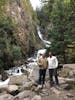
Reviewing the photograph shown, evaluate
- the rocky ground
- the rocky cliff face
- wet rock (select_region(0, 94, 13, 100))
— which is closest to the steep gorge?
the rocky cliff face

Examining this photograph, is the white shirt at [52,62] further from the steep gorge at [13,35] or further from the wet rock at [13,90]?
the steep gorge at [13,35]

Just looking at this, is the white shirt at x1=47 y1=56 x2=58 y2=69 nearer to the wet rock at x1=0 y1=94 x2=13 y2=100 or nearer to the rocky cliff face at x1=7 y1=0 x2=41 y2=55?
the wet rock at x1=0 y1=94 x2=13 y2=100

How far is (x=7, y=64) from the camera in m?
26.3

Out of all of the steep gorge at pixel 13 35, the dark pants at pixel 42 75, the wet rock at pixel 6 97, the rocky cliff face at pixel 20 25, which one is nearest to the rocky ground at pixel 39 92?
the wet rock at pixel 6 97

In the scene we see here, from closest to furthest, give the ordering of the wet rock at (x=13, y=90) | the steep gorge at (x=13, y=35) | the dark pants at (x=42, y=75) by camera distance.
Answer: the dark pants at (x=42, y=75)
the wet rock at (x=13, y=90)
the steep gorge at (x=13, y=35)

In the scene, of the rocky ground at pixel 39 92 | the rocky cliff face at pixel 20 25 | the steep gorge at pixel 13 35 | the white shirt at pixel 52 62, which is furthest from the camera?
the rocky cliff face at pixel 20 25

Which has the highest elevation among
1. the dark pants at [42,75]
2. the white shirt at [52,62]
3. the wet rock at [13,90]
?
the white shirt at [52,62]

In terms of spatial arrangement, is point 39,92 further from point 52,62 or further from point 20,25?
point 20,25

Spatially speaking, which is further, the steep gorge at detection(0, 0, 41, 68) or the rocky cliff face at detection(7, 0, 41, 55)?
the rocky cliff face at detection(7, 0, 41, 55)

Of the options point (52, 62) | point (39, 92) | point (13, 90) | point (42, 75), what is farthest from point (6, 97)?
point (52, 62)

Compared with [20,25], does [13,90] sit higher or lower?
lower

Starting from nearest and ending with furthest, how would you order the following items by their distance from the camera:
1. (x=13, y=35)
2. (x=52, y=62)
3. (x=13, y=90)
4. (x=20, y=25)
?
(x=52, y=62)
(x=13, y=90)
(x=13, y=35)
(x=20, y=25)

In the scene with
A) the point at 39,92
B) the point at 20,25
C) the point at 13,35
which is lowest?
the point at 39,92

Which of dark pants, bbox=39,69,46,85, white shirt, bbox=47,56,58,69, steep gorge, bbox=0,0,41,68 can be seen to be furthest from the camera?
steep gorge, bbox=0,0,41,68
